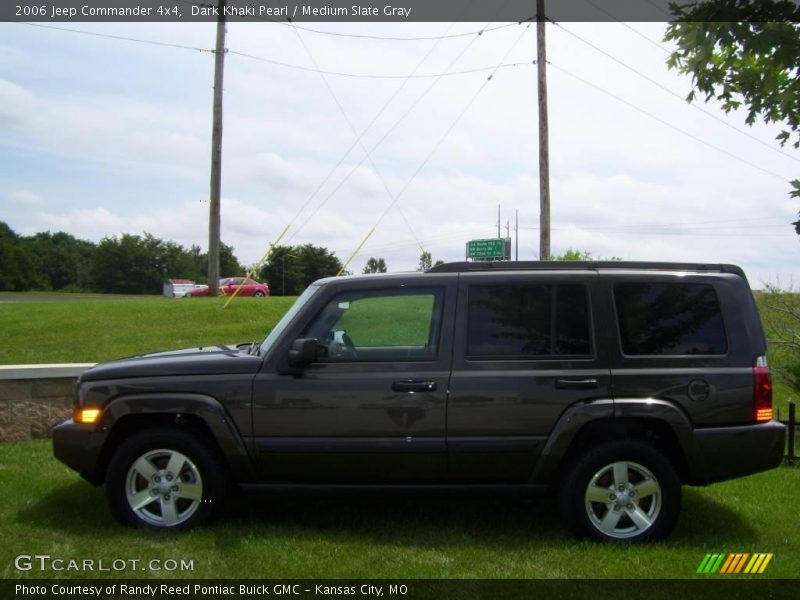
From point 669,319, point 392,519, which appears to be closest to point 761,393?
point 669,319

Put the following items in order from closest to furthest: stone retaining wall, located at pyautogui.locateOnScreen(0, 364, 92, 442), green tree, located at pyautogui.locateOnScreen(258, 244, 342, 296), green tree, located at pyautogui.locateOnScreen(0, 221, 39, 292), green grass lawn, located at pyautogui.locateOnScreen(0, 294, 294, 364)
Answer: stone retaining wall, located at pyautogui.locateOnScreen(0, 364, 92, 442) → green grass lawn, located at pyautogui.locateOnScreen(0, 294, 294, 364) → green tree, located at pyautogui.locateOnScreen(258, 244, 342, 296) → green tree, located at pyautogui.locateOnScreen(0, 221, 39, 292)

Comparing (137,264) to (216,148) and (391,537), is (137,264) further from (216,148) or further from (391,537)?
(391,537)

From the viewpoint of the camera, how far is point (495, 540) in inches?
208

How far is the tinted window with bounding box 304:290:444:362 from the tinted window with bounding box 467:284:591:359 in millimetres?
304

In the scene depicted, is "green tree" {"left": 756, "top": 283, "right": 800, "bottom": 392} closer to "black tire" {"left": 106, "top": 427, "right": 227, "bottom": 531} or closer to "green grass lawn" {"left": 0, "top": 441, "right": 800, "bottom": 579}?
"green grass lawn" {"left": 0, "top": 441, "right": 800, "bottom": 579}

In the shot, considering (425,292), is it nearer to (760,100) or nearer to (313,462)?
(313,462)

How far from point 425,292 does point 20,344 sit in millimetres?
10281

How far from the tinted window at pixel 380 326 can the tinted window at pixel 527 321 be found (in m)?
0.30

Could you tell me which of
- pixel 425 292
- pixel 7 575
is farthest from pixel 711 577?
pixel 7 575

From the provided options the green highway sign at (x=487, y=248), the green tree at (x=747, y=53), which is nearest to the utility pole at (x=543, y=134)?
the green highway sign at (x=487, y=248)

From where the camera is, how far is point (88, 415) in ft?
17.7

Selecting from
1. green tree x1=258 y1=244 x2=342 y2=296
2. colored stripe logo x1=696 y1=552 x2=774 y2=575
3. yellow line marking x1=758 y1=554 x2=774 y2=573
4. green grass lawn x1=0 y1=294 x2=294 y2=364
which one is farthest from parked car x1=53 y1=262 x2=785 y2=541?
green tree x1=258 y1=244 x2=342 y2=296

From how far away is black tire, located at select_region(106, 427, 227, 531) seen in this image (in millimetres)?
5281
